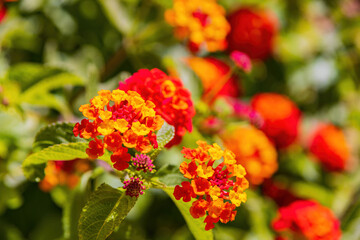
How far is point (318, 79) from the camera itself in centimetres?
190

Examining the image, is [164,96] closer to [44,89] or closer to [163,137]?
[163,137]

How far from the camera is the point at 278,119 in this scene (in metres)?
1.50

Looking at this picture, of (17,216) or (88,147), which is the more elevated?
(88,147)

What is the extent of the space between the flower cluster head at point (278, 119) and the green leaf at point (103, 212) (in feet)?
3.07

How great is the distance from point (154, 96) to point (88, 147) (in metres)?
0.16

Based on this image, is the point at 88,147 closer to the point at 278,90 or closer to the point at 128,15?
the point at 128,15

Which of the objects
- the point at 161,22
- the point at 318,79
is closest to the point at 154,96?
the point at 161,22

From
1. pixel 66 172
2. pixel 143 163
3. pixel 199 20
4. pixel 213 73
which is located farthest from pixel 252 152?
pixel 143 163

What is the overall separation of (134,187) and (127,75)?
1.26 ft

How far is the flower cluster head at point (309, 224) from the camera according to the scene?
42.3 inches

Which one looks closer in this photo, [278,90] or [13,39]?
[13,39]

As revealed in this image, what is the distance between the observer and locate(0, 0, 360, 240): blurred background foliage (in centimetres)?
100

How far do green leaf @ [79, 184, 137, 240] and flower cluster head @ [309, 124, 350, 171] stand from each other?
1189 millimetres

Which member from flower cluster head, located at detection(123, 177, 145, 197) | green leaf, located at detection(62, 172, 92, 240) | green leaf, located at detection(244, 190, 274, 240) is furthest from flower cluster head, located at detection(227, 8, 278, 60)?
flower cluster head, located at detection(123, 177, 145, 197)
